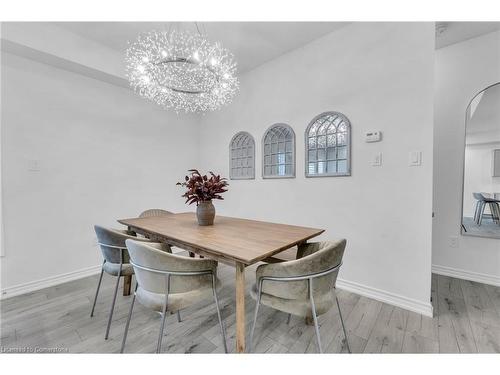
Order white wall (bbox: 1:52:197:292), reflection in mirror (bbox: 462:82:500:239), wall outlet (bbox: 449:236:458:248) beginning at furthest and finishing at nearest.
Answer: wall outlet (bbox: 449:236:458:248), reflection in mirror (bbox: 462:82:500:239), white wall (bbox: 1:52:197:292)

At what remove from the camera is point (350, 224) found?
223 centimetres

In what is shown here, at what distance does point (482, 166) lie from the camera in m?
2.31

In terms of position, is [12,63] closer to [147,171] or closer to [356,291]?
[147,171]

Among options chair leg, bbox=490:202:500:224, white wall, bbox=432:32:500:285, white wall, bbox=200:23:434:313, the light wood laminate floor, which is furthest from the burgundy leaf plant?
chair leg, bbox=490:202:500:224

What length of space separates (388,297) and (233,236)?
1.57 meters

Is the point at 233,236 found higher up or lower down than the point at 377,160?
lower down

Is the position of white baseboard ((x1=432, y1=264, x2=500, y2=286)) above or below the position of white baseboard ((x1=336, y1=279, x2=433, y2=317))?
above

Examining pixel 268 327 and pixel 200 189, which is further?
pixel 200 189

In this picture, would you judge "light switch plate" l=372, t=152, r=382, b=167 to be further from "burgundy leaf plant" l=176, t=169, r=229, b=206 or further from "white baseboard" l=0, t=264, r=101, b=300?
"white baseboard" l=0, t=264, r=101, b=300

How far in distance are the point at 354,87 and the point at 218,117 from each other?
78.0 inches

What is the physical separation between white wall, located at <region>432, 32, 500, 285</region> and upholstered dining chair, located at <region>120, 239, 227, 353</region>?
8.98ft

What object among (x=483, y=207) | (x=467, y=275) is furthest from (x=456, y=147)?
(x=467, y=275)

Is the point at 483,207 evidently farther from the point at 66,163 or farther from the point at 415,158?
the point at 66,163

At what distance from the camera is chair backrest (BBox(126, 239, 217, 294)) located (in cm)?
119
